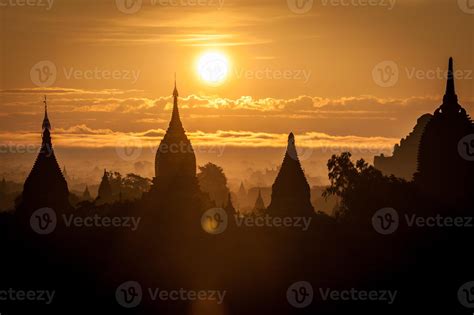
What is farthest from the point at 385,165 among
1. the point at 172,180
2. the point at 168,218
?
the point at 168,218

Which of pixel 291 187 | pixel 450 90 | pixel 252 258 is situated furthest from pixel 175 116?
pixel 252 258

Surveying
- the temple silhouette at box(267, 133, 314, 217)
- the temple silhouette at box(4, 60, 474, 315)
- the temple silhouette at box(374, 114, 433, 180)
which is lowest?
the temple silhouette at box(4, 60, 474, 315)

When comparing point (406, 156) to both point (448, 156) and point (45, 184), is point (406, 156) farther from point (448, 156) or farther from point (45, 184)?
point (45, 184)

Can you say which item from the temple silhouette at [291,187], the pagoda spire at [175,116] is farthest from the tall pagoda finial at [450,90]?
the pagoda spire at [175,116]

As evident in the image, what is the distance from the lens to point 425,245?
84.9 m

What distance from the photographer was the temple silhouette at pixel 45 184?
10325 cm

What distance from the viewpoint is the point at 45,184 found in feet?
344

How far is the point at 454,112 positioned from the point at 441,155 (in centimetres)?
329

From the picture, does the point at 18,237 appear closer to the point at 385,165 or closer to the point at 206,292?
the point at 206,292

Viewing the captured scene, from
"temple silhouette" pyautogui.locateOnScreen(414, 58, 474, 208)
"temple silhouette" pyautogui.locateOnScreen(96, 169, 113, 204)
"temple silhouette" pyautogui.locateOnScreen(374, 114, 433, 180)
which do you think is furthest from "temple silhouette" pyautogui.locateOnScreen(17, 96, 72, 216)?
"temple silhouette" pyautogui.locateOnScreen(374, 114, 433, 180)

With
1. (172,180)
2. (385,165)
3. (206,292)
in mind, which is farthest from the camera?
(385,165)

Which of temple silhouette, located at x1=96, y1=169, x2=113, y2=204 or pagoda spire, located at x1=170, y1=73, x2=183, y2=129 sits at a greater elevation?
pagoda spire, located at x1=170, y1=73, x2=183, y2=129

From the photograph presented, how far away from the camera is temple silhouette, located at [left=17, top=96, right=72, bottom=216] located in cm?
10325

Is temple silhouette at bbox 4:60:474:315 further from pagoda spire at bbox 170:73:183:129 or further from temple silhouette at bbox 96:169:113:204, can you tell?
temple silhouette at bbox 96:169:113:204
